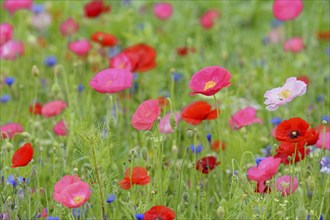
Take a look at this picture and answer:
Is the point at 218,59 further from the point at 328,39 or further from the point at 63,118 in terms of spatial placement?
the point at 63,118

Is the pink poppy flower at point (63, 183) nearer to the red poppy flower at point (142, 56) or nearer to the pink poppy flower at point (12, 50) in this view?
the red poppy flower at point (142, 56)

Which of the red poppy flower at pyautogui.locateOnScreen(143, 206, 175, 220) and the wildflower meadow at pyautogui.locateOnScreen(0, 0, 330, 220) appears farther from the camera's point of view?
the wildflower meadow at pyautogui.locateOnScreen(0, 0, 330, 220)

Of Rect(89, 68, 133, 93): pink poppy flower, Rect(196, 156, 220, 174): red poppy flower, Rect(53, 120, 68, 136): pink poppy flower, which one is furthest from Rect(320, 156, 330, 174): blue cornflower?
Rect(53, 120, 68, 136): pink poppy flower

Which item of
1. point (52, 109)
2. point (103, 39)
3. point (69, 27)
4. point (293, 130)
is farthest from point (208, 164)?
point (69, 27)

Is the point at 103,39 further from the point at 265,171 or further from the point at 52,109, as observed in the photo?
the point at 265,171

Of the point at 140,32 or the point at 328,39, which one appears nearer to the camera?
the point at 140,32

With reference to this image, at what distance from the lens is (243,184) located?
2.19 metres

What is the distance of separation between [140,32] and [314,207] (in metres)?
1.72

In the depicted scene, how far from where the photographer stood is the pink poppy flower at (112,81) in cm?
247

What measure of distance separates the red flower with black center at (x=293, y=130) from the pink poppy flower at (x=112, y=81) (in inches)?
23.3

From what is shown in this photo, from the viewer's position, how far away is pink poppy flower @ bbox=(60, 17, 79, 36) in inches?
155

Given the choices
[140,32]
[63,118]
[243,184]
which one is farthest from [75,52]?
[243,184]

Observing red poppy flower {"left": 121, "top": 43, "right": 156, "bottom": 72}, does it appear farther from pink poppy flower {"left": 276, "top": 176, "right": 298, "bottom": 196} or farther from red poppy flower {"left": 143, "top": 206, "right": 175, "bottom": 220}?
red poppy flower {"left": 143, "top": 206, "right": 175, "bottom": 220}

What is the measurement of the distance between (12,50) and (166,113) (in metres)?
0.88
